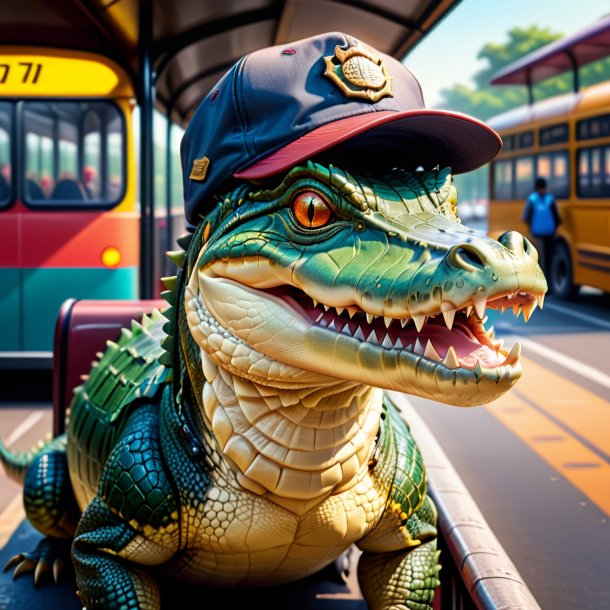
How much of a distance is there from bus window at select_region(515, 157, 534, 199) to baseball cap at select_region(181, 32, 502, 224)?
13544 millimetres

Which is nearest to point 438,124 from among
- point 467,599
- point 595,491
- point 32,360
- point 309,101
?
point 309,101

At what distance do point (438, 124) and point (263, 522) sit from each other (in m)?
1.09

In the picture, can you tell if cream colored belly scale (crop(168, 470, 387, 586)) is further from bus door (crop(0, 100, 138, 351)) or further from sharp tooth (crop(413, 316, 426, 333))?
bus door (crop(0, 100, 138, 351))

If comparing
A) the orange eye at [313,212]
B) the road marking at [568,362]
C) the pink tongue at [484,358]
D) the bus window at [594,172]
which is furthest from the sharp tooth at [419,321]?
the bus window at [594,172]

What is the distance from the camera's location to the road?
11.9 feet

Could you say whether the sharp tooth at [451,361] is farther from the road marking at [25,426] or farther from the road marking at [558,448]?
the road marking at [25,426]

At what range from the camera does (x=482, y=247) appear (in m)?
1.79

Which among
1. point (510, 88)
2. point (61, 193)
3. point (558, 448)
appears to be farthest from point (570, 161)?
point (510, 88)

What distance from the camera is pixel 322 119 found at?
7.22 feet

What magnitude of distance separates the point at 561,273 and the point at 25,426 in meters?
9.97

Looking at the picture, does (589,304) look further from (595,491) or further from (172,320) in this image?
(172,320)

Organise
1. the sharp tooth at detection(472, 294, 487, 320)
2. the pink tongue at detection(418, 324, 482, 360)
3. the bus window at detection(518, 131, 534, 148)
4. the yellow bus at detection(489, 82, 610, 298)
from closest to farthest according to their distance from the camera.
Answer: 1. the sharp tooth at detection(472, 294, 487, 320)
2. the pink tongue at detection(418, 324, 482, 360)
3. the yellow bus at detection(489, 82, 610, 298)
4. the bus window at detection(518, 131, 534, 148)

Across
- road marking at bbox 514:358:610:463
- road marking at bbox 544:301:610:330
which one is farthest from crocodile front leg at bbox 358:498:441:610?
road marking at bbox 544:301:610:330

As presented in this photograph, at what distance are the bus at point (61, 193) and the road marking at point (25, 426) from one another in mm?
557
